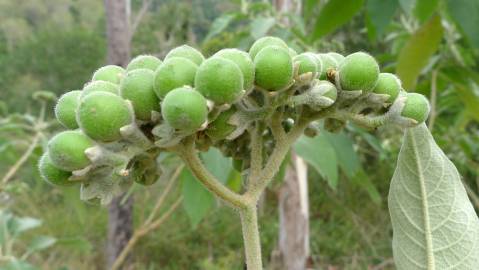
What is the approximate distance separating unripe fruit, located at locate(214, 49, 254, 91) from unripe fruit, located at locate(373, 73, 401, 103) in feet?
0.43

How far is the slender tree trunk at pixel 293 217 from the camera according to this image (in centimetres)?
264

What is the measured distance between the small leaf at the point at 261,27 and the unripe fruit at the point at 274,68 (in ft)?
4.84

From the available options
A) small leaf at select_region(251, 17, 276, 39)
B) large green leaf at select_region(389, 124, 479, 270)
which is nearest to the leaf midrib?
large green leaf at select_region(389, 124, 479, 270)

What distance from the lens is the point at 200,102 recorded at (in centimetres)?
47

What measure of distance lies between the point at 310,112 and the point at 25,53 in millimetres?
12714

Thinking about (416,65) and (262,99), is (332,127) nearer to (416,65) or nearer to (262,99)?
(262,99)

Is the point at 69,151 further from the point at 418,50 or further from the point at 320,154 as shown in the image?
the point at 418,50

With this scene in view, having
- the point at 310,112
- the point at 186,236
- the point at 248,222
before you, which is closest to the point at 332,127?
the point at 310,112

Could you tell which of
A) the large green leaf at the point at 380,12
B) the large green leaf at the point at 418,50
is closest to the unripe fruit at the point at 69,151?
the large green leaf at the point at 380,12

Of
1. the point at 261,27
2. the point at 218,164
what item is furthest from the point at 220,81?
the point at 261,27

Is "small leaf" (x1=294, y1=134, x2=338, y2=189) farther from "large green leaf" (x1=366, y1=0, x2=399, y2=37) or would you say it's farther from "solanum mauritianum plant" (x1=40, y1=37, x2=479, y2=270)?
"solanum mauritianum plant" (x1=40, y1=37, x2=479, y2=270)

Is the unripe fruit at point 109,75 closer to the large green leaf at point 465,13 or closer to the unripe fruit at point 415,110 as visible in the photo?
the unripe fruit at point 415,110

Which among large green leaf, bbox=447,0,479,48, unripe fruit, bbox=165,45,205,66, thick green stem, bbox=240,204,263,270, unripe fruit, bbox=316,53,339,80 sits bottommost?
large green leaf, bbox=447,0,479,48

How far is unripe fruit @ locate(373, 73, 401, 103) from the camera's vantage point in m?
Result: 0.56
